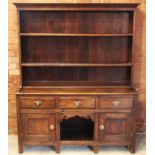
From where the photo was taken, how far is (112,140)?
2.98 metres

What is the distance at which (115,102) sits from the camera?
9.48ft

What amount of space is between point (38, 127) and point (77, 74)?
88cm

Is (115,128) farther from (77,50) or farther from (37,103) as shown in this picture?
(77,50)

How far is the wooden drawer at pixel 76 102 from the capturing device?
113 inches

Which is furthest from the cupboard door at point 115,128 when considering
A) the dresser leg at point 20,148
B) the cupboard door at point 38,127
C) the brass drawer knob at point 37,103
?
the dresser leg at point 20,148

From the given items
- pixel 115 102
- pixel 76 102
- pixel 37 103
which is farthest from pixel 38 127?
pixel 115 102

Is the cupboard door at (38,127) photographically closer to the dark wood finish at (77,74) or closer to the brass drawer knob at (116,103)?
the dark wood finish at (77,74)

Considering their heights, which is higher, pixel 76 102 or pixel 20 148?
pixel 76 102

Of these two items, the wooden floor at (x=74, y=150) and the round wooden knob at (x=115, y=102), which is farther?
the wooden floor at (x=74, y=150)

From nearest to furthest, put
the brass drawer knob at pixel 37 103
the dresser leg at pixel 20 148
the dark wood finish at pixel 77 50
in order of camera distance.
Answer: the brass drawer knob at pixel 37 103 → the dresser leg at pixel 20 148 → the dark wood finish at pixel 77 50

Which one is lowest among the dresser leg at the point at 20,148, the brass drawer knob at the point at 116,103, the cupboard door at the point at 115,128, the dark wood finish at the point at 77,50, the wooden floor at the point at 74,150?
the wooden floor at the point at 74,150
